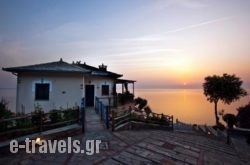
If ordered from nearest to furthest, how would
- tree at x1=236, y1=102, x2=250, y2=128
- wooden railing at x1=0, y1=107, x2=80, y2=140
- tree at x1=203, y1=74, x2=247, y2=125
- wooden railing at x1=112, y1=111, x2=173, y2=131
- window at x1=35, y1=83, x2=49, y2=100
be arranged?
wooden railing at x1=0, y1=107, x2=80, y2=140 < wooden railing at x1=112, y1=111, x2=173, y2=131 < window at x1=35, y1=83, x2=49, y2=100 < tree at x1=236, y1=102, x2=250, y2=128 < tree at x1=203, y1=74, x2=247, y2=125

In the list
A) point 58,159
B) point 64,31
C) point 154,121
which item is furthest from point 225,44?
point 58,159

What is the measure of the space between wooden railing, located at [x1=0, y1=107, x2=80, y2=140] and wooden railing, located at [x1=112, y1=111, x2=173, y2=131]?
2314mm

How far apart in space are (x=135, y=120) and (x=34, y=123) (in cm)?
691

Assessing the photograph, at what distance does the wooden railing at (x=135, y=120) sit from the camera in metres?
11.5

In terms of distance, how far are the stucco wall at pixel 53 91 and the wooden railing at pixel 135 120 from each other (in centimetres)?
549

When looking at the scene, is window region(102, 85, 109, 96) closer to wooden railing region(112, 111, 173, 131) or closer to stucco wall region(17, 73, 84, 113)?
stucco wall region(17, 73, 84, 113)

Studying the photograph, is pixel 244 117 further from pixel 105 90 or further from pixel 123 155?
pixel 123 155

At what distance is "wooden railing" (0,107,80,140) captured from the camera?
750 cm

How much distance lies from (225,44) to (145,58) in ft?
42.4

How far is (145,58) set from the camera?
98.8 ft

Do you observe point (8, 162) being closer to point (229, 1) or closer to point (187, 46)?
point (229, 1)

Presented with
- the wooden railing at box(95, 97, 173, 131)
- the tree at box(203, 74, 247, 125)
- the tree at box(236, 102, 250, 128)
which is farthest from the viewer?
the tree at box(203, 74, 247, 125)

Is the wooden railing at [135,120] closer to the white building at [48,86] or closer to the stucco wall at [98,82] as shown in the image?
the white building at [48,86]

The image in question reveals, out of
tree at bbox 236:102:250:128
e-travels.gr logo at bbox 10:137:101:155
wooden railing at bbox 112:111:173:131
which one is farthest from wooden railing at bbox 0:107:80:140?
tree at bbox 236:102:250:128
